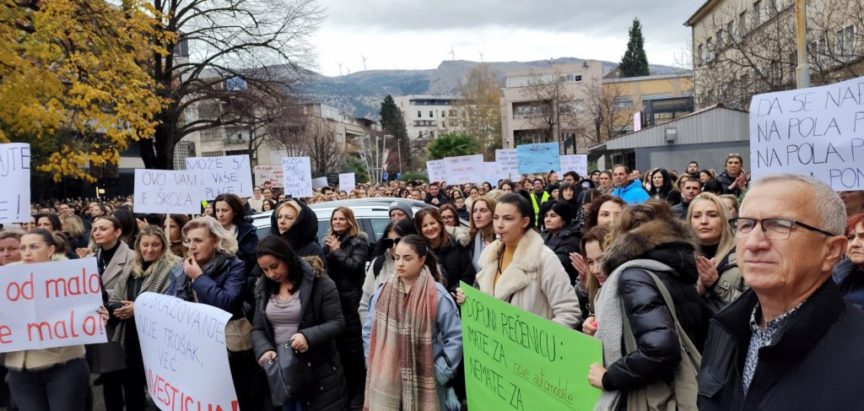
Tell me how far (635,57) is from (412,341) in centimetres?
9198

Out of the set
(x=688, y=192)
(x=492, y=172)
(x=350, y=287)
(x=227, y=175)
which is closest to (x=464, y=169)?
(x=492, y=172)

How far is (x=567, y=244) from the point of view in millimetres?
5926

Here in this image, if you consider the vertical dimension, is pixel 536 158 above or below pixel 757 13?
below

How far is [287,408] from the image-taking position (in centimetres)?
448

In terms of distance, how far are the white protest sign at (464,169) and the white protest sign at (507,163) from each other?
2.00 meters

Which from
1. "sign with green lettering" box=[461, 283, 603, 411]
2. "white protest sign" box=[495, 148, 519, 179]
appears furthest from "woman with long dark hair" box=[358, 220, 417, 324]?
"white protest sign" box=[495, 148, 519, 179]

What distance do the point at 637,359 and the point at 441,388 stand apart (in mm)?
1802

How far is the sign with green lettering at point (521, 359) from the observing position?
2979mm

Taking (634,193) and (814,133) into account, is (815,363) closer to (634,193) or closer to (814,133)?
(814,133)

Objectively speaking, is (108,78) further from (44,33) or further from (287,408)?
(287,408)

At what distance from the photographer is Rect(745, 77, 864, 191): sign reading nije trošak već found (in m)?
3.50

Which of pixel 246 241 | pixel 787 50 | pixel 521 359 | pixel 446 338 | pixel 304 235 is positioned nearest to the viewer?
pixel 521 359

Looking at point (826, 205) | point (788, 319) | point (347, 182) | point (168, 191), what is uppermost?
point (347, 182)

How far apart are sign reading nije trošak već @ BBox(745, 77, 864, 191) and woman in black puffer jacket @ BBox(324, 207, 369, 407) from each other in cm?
333
